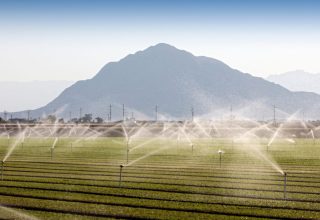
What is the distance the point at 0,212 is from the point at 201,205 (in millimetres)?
7520

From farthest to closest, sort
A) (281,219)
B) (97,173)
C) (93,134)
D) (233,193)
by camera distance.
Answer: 1. (93,134)
2. (97,173)
3. (233,193)
4. (281,219)

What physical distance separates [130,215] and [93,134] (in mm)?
79486

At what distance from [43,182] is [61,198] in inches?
198

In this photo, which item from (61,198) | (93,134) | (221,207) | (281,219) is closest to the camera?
(281,219)

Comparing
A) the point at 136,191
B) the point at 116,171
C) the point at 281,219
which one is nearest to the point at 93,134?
the point at 116,171

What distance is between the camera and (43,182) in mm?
24562

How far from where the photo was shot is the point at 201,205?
1897 centimetres

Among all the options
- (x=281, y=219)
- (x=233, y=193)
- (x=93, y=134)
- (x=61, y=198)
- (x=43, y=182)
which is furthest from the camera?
(x=93, y=134)

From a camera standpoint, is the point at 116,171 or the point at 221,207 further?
the point at 116,171

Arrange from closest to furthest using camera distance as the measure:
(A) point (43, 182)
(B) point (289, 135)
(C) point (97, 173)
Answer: (A) point (43, 182), (C) point (97, 173), (B) point (289, 135)

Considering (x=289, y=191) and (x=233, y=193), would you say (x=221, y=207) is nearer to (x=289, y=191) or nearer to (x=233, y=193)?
(x=233, y=193)

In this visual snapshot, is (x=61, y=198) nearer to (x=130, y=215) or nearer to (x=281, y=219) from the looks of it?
(x=130, y=215)

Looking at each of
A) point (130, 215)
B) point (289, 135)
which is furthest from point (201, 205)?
point (289, 135)

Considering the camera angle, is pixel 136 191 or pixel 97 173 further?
pixel 97 173
